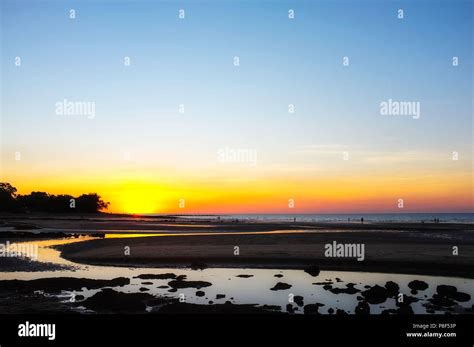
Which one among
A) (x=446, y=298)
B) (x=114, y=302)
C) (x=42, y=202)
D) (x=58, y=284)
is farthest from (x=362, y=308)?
(x=42, y=202)

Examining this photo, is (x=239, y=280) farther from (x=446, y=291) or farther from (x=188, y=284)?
(x=446, y=291)

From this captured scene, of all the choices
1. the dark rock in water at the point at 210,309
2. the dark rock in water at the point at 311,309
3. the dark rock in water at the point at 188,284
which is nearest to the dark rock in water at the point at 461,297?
the dark rock in water at the point at 311,309

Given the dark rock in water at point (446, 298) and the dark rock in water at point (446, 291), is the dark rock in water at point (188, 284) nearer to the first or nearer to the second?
the dark rock in water at point (446, 298)

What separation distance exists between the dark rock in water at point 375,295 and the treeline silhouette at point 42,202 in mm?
140153

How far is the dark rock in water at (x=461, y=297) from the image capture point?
19.6 m

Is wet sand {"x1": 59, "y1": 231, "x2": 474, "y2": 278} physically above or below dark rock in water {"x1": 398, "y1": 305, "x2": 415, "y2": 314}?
below

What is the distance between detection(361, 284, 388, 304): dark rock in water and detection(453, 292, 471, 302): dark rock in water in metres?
3.02

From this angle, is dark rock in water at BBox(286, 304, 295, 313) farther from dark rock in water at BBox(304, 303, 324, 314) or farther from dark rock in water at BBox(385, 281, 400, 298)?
dark rock in water at BBox(385, 281, 400, 298)

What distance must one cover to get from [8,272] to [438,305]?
23599mm

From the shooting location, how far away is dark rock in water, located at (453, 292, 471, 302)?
1956 centimetres

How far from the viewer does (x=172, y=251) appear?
3766 cm

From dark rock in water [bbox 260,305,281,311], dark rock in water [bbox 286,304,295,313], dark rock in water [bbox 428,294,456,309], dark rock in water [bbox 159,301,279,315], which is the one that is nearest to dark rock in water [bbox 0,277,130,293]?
dark rock in water [bbox 159,301,279,315]

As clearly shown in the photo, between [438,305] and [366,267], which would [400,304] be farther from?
[366,267]

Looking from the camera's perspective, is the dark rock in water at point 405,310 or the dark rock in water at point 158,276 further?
the dark rock in water at point 158,276
